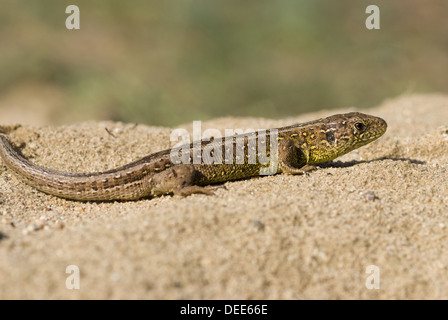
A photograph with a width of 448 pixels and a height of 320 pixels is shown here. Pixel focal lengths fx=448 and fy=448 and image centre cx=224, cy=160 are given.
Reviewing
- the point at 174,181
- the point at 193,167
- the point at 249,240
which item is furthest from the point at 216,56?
the point at 249,240

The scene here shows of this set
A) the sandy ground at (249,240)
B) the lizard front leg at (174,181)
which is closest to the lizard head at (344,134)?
the sandy ground at (249,240)

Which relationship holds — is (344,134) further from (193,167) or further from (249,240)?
(249,240)

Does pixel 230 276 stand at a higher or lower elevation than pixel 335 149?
lower

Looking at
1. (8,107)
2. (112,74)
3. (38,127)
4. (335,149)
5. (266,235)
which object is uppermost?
(112,74)

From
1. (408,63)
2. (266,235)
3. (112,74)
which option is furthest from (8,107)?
(408,63)

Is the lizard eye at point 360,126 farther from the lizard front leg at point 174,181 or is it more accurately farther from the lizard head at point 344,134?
the lizard front leg at point 174,181

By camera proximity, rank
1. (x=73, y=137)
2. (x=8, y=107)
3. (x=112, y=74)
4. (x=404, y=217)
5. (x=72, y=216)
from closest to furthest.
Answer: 1. (x=404, y=217)
2. (x=72, y=216)
3. (x=73, y=137)
4. (x=8, y=107)
5. (x=112, y=74)

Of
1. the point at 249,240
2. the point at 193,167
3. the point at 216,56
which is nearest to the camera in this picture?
the point at 249,240
